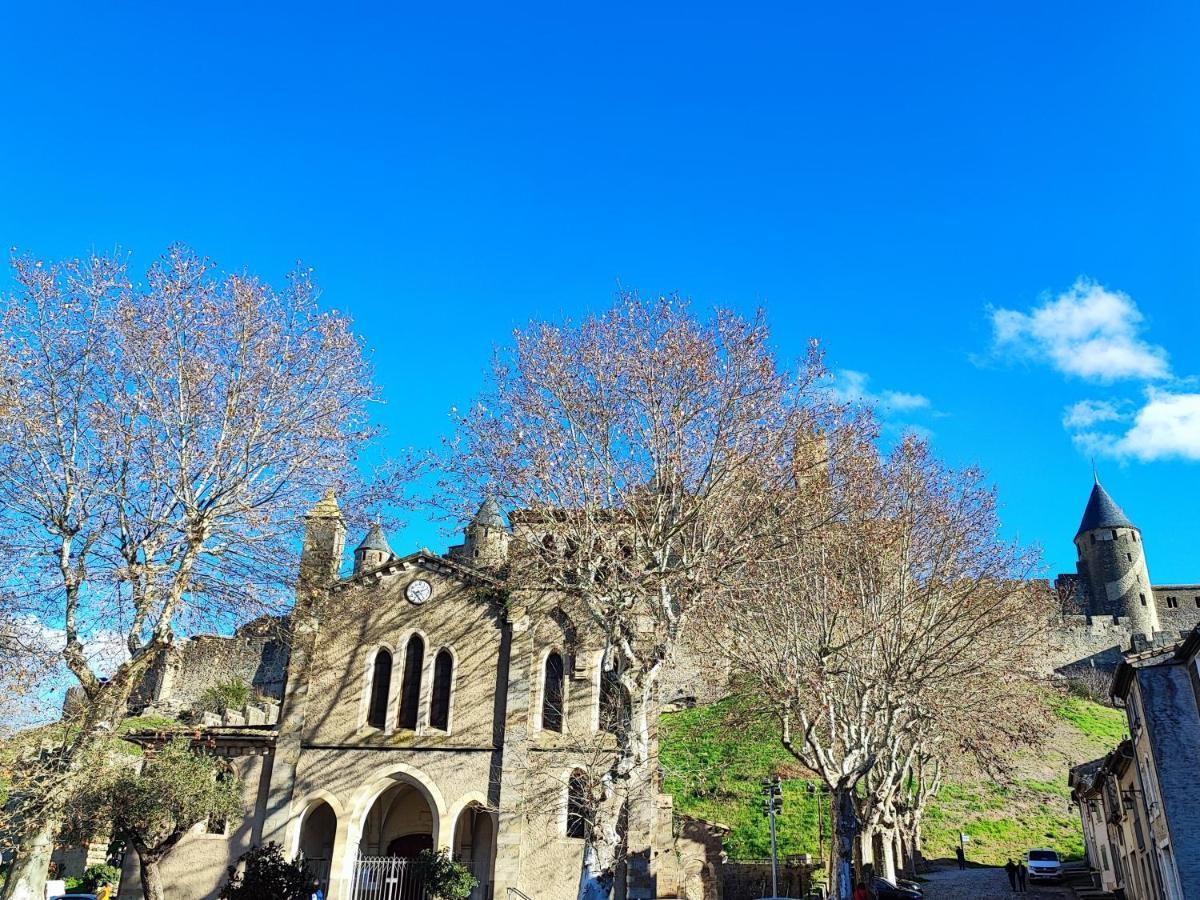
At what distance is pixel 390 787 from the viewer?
1105 inches

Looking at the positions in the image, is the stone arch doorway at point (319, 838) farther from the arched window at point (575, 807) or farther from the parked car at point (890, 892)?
the parked car at point (890, 892)

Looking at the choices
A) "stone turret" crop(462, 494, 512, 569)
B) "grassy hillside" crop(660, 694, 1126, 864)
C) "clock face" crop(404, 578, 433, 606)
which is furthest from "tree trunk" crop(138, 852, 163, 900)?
"grassy hillside" crop(660, 694, 1126, 864)

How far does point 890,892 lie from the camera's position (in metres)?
23.8

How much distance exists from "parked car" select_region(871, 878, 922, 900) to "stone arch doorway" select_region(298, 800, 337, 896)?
595 inches

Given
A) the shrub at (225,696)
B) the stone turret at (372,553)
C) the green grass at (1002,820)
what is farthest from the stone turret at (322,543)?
the stone turret at (372,553)

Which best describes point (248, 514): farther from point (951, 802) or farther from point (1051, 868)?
point (951, 802)

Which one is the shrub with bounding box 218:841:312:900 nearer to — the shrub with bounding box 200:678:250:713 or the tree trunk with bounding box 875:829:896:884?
the tree trunk with bounding box 875:829:896:884

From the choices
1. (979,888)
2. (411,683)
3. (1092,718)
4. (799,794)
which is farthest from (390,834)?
(1092,718)

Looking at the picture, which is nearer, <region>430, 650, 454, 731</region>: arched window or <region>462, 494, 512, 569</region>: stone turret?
<region>462, 494, 512, 569</region>: stone turret

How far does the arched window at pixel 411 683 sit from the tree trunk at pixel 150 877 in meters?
7.39

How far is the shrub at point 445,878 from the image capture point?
2409 centimetres

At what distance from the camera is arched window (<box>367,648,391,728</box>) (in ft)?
94.0

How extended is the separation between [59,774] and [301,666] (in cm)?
1441

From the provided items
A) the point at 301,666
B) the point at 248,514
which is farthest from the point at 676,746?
the point at 248,514
